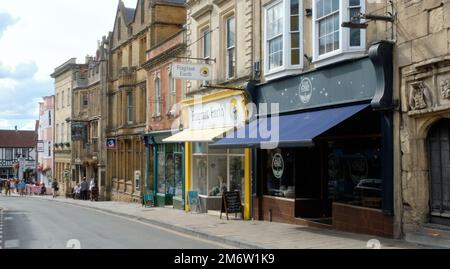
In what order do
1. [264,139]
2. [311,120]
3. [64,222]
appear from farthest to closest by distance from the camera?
[64,222] → [264,139] → [311,120]

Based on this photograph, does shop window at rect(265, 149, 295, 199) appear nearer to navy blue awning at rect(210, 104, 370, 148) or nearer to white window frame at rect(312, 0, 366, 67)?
navy blue awning at rect(210, 104, 370, 148)

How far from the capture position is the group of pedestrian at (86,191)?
39344 millimetres

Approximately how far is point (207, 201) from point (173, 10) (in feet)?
45.4

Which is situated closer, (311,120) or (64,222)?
(311,120)

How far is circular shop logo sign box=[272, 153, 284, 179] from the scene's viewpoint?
1684 cm

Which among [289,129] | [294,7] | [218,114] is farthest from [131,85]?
[289,129]

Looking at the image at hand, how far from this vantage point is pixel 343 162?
14422 millimetres

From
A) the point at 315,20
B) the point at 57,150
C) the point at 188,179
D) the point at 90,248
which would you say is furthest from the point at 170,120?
the point at 57,150

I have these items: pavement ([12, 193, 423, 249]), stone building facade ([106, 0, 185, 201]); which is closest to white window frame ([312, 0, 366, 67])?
pavement ([12, 193, 423, 249])

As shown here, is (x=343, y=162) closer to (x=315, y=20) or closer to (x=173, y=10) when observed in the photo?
(x=315, y=20)

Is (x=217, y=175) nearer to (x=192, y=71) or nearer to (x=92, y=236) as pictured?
(x=192, y=71)

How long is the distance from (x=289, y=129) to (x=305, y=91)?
1.49 metres

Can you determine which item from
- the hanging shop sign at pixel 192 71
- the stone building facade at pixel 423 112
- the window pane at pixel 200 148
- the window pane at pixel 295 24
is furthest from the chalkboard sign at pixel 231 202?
the stone building facade at pixel 423 112

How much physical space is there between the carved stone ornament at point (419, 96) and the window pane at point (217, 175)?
1056cm
